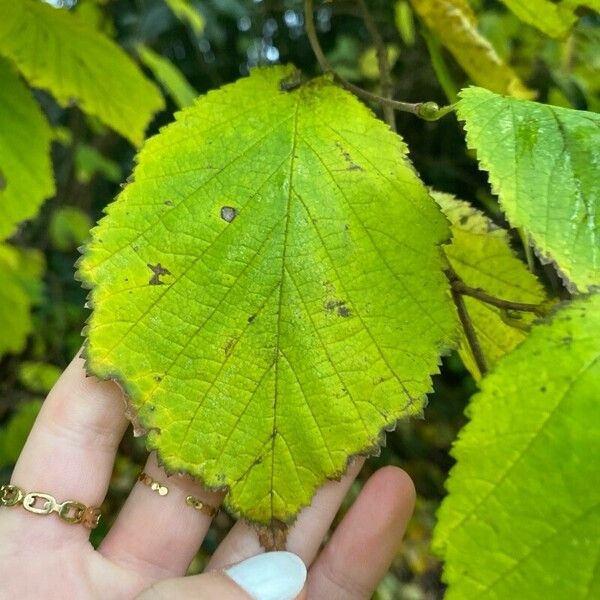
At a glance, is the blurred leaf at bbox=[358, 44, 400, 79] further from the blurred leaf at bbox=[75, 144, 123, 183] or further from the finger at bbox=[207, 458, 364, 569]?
the finger at bbox=[207, 458, 364, 569]

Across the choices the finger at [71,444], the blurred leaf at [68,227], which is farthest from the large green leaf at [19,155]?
the blurred leaf at [68,227]

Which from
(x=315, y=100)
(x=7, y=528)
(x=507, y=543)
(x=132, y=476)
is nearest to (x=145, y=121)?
(x=315, y=100)

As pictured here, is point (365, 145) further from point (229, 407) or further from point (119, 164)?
point (119, 164)

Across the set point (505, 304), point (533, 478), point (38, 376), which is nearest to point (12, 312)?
point (38, 376)

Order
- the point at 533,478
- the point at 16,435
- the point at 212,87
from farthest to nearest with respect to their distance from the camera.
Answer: the point at 212,87 → the point at 16,435 → the point at 533,478

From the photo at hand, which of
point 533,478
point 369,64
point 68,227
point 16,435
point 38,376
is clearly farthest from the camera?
point 68,227

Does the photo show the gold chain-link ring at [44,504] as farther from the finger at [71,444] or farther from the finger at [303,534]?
the finger at [303,534]

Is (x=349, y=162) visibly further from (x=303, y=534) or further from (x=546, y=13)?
(x=303, y=534)
